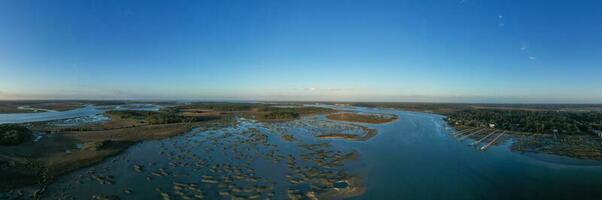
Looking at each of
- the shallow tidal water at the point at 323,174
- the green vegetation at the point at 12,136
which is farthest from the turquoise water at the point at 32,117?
the shallow tidal water at the point at 323,174

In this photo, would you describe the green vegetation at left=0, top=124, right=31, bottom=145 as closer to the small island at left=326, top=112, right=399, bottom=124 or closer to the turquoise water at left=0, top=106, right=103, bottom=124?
the turquoise water at left=0, top=106, right=103, bottom=124

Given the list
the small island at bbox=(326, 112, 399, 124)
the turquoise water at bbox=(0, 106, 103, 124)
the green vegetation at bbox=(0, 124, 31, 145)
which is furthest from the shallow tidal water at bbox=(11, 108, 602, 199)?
the turquoise water at bbox=(0, 106, 103, 124)

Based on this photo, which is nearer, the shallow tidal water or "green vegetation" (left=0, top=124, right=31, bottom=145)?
the shallow tidal water

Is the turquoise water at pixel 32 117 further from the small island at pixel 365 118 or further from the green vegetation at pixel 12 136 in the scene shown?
the small island at pixel 365 118

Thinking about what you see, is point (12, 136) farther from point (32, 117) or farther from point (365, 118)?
point (365, 118)

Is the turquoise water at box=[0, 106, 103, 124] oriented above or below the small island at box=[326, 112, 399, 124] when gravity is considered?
below

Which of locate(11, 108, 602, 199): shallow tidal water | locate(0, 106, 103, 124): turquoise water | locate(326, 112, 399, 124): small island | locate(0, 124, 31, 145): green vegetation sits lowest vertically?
locate(11, 108, 602, 199): shallow tidal water

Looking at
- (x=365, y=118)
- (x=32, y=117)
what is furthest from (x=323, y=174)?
(x=32, y=117)

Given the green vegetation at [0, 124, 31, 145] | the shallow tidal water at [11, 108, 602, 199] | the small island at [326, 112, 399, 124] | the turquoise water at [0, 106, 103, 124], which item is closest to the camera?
the shallow tidal water at [11, 108, 602, 199]
